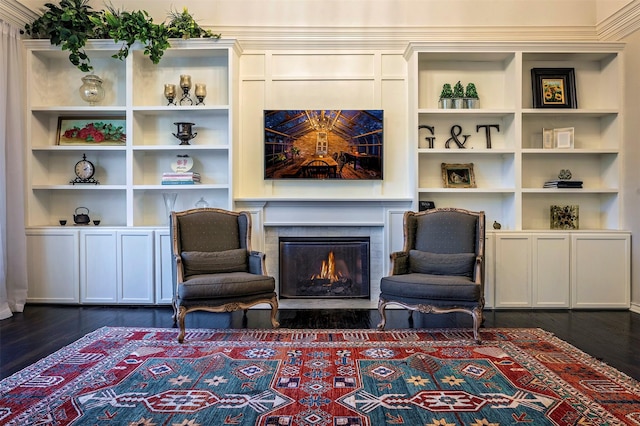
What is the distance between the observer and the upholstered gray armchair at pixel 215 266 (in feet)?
11.0

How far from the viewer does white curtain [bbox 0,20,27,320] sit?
4071mm

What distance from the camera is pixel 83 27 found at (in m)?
4.37

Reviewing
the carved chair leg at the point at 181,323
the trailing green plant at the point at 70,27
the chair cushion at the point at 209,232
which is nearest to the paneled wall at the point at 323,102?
the chair cushion at the point at 209,232

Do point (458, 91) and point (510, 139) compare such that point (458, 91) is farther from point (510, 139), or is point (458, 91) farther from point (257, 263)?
point (257, 263)

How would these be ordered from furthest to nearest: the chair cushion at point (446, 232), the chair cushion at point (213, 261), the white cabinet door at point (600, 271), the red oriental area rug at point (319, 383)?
the white cabinet door at point (600, 271) → the chair cushion at point (446, 232) → the chair cushion at point (213, 261) → the red oriental area rug at point (319, 383)

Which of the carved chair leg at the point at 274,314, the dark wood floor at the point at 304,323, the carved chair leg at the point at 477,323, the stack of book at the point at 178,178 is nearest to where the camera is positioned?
the dark wood floor at the point at 304,323

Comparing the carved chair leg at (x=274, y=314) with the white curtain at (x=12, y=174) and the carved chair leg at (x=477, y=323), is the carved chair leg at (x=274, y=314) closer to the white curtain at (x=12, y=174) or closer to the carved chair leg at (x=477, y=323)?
the carved chair leg at (x=477, y=323)

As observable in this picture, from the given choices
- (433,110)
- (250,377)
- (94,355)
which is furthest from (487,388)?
(433,110)

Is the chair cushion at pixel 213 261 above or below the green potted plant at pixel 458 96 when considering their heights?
below

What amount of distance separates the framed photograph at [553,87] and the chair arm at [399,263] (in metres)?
2.23

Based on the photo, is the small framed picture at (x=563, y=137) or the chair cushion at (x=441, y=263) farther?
the small framed picture at (x=563, y=137)

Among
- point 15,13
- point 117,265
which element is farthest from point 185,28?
point 117,265

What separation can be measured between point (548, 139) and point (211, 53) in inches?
142

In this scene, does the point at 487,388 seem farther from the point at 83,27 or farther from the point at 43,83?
the point at 43,83
